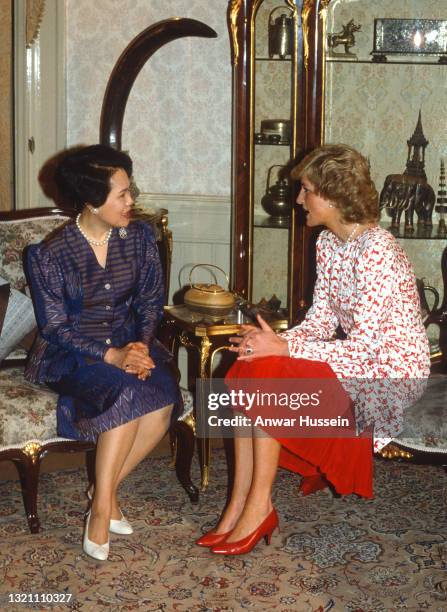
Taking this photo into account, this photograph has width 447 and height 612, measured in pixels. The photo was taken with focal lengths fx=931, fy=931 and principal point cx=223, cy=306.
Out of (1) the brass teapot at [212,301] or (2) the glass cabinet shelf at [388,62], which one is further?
(2) the glass cabinet shelf at [388,62]

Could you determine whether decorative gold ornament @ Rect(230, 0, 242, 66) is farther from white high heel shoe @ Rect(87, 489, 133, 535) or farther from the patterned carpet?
white high heel shoe @ Rect(87, 489, 133, 535)

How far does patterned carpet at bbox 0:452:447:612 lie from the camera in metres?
2.82

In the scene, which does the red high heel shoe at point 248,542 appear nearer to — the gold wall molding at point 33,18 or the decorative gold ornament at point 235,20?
the decorative gold ornament at point 235,20

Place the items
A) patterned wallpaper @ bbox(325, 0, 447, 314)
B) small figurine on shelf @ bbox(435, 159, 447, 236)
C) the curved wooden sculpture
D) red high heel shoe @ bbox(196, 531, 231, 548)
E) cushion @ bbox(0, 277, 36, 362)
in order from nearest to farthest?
red high heel shoe @ bbox(196, 531, 231, 548), cushion @ bbox(0, 277, 36, 362), patterned wallpaper @ bbox(325, 0, 447, 314), small figurine on shelf @ bbox(435, 159, 447, 236), the curved wooden sculpture

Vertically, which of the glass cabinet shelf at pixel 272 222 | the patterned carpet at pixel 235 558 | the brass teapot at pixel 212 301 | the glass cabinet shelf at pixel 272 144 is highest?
the glass cabinet shelf at pixel 272 144

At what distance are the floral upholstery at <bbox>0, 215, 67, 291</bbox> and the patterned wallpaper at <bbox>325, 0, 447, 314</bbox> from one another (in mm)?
1289

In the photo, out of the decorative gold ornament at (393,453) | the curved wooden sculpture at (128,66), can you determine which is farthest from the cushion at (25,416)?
the curved wooden sculpture at (128,66)

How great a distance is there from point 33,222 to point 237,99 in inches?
40.7

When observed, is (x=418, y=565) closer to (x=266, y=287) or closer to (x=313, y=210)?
(x=313, y=210)

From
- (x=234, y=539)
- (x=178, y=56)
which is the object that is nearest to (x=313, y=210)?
(x=234, y=539)

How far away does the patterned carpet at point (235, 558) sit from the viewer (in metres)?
2.82

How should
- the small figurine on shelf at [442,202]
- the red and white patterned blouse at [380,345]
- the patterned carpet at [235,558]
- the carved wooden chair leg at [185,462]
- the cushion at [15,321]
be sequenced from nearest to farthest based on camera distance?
the patterned carpet at [235,558]
the red and white patterned blouse at [380,345]
the cushion at [15,321]
the carved wooden chair leg at [185,462]
the small figurine on shelf at [442,202]

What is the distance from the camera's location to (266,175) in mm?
4066

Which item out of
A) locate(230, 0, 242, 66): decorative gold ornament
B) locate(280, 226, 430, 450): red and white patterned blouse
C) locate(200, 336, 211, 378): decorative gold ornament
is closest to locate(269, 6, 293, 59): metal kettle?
locate(230, 0, 242, 66): decorative gold ornament
